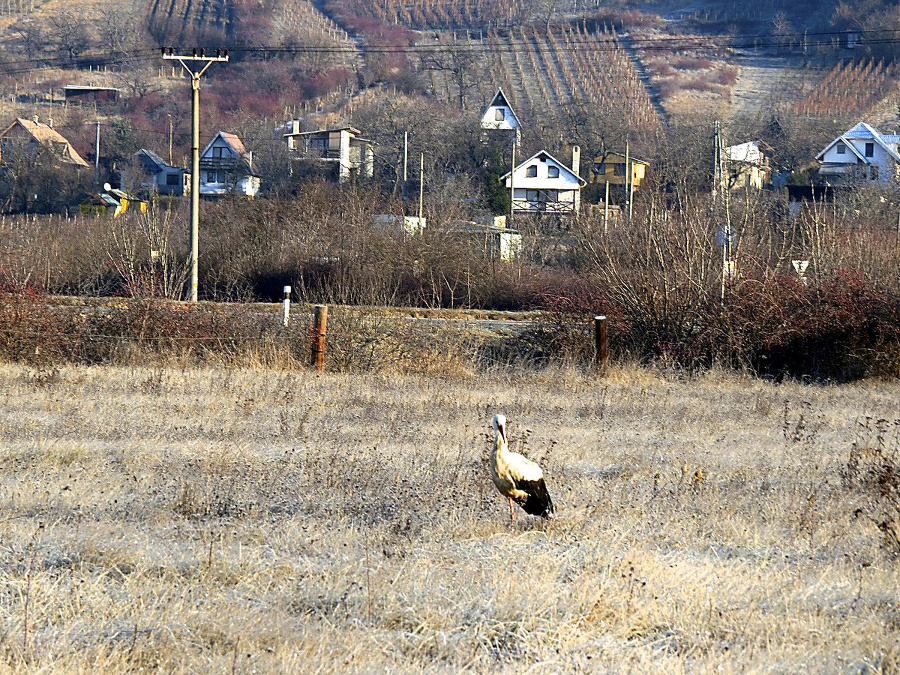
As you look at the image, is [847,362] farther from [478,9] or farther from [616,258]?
[478,9]

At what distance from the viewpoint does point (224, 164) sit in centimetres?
7525

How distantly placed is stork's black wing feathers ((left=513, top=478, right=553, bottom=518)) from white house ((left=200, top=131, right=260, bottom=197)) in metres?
63.5

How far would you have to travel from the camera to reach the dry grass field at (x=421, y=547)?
4.96 metres

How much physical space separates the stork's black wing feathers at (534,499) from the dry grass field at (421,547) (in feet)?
0.41

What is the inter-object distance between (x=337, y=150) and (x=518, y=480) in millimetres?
66737

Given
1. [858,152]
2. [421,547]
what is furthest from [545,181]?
[421,547]

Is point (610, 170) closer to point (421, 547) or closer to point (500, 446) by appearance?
point (500, 446)

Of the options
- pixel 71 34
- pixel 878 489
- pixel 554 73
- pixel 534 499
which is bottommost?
pixel 878 489

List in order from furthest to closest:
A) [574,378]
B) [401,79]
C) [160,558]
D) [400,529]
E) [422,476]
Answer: [401,79], [574,378], [422,476], [400,529], [160,558]

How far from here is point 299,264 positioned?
33.1 meters

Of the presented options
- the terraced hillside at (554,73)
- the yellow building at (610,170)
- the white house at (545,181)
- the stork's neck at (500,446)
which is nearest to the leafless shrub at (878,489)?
the stork's neck at (500,446)

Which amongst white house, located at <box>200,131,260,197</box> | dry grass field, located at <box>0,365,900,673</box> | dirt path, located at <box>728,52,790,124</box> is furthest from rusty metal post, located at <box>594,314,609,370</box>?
dirt path, located at <box>728,52,790,124</box>

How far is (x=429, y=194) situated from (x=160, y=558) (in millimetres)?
50323

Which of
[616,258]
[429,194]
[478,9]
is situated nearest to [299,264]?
[616,258]
